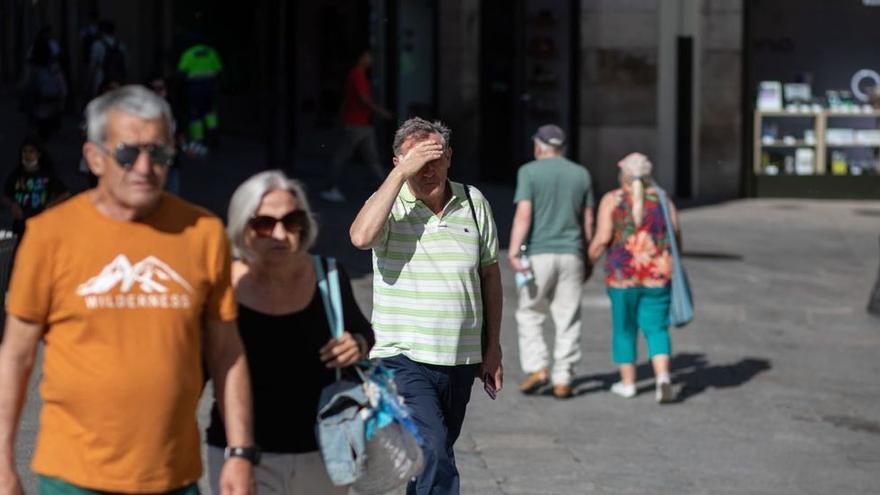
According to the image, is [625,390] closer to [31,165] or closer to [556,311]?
[556,311]

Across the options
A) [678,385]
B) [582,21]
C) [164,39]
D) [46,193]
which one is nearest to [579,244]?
[678,385]

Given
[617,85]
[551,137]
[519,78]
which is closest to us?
[551,137]

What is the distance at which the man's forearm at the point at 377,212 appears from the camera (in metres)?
6.44

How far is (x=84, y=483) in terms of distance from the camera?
4.54 metres

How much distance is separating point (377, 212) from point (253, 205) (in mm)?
1515

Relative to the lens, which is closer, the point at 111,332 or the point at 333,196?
the point at 111,332

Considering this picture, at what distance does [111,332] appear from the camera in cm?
452

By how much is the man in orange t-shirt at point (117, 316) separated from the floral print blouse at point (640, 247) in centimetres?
706

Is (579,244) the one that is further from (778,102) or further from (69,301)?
(778,102)

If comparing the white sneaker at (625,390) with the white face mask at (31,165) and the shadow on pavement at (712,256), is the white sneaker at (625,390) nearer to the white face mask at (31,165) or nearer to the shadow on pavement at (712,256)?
the white face mask at (31,165)

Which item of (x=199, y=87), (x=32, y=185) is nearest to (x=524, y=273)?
(x=32, y=185)

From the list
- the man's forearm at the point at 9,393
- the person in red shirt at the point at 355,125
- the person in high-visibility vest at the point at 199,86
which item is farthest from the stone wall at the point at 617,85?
the man's forearm at the point at 9,393

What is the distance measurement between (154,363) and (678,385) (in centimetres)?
794

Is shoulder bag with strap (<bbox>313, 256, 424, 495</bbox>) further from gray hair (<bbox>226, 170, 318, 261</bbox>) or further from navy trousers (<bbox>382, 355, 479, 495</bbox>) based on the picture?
navy trousers (<bbox>382, 355, 479, 495</bbox>)
